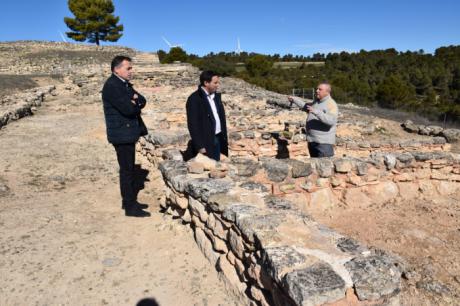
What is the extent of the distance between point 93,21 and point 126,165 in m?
42.8

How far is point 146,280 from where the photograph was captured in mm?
3145

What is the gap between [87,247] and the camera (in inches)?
145

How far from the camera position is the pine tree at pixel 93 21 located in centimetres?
4012

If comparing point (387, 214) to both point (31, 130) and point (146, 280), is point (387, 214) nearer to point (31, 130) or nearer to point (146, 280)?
point (146, 280)

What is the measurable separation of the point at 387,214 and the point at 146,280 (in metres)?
3.45

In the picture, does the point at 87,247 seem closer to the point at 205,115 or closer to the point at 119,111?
the point at 119,111

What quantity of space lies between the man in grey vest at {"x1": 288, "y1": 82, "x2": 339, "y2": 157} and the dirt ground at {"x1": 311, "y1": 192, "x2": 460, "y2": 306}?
0.89m

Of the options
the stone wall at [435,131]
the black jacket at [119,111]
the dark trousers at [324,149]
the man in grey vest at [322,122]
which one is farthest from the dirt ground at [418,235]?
the stone wall at [435,131]

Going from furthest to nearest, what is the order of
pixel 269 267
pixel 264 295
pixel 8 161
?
1. pixel 8 161
2. pixel 264 295
3. pixel 269 267

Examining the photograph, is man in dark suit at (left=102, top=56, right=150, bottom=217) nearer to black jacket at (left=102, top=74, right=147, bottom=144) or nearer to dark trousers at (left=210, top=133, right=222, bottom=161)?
black jacket at (left=102, top=74, right=147, bottom=144)

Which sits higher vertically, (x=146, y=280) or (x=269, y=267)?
(x=269, y=267)

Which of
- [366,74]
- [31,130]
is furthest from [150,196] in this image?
[366,74]

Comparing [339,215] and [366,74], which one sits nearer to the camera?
[339,215]

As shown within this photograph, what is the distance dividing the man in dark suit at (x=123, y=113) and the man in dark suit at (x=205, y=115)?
26.2 inches
